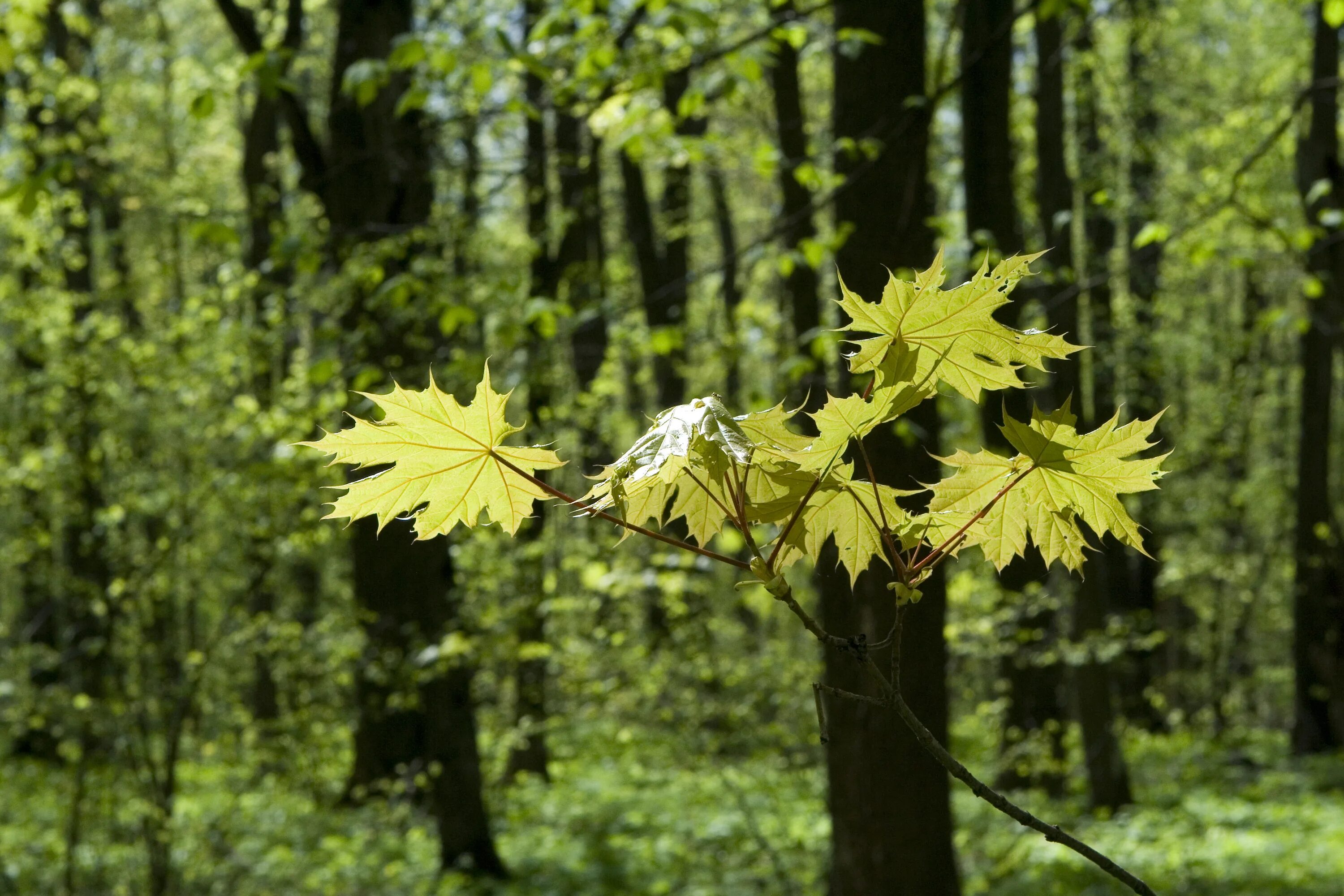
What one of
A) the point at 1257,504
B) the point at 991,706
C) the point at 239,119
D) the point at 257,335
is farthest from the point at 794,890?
the point at 239,119

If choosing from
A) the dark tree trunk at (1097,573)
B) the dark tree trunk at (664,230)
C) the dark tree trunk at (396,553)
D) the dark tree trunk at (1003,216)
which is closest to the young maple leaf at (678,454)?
the dark tree trunk at (1003,216)

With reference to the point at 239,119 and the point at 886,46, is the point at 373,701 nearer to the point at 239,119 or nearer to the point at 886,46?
the point at 886,46

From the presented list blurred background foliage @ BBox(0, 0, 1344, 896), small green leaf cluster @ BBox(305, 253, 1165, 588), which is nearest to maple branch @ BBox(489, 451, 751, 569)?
small green leaf cluster @ BBox(305, 253, 1165, 588)

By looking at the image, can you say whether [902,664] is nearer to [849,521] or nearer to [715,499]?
[849,521]

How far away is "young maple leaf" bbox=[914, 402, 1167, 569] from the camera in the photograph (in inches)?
45.4

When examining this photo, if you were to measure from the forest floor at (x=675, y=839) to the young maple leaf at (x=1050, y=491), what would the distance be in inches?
170

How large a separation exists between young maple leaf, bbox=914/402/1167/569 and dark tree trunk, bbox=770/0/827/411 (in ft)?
9.95

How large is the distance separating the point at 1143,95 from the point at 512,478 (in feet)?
36.3

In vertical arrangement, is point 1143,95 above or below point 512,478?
above

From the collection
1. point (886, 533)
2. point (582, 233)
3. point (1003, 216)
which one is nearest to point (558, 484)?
point (1003, 216)

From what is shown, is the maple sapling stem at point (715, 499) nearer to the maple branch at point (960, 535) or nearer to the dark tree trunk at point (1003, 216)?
the maple branch at point (960, 535)

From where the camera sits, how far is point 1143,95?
10.7 metres

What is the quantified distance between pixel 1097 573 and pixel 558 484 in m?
3.53

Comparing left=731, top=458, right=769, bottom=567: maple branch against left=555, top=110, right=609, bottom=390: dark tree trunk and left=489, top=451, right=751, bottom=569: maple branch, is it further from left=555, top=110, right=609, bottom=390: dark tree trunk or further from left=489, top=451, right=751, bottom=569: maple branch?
left=555, top=110, right=609, bottom=390: dark tree trunk
